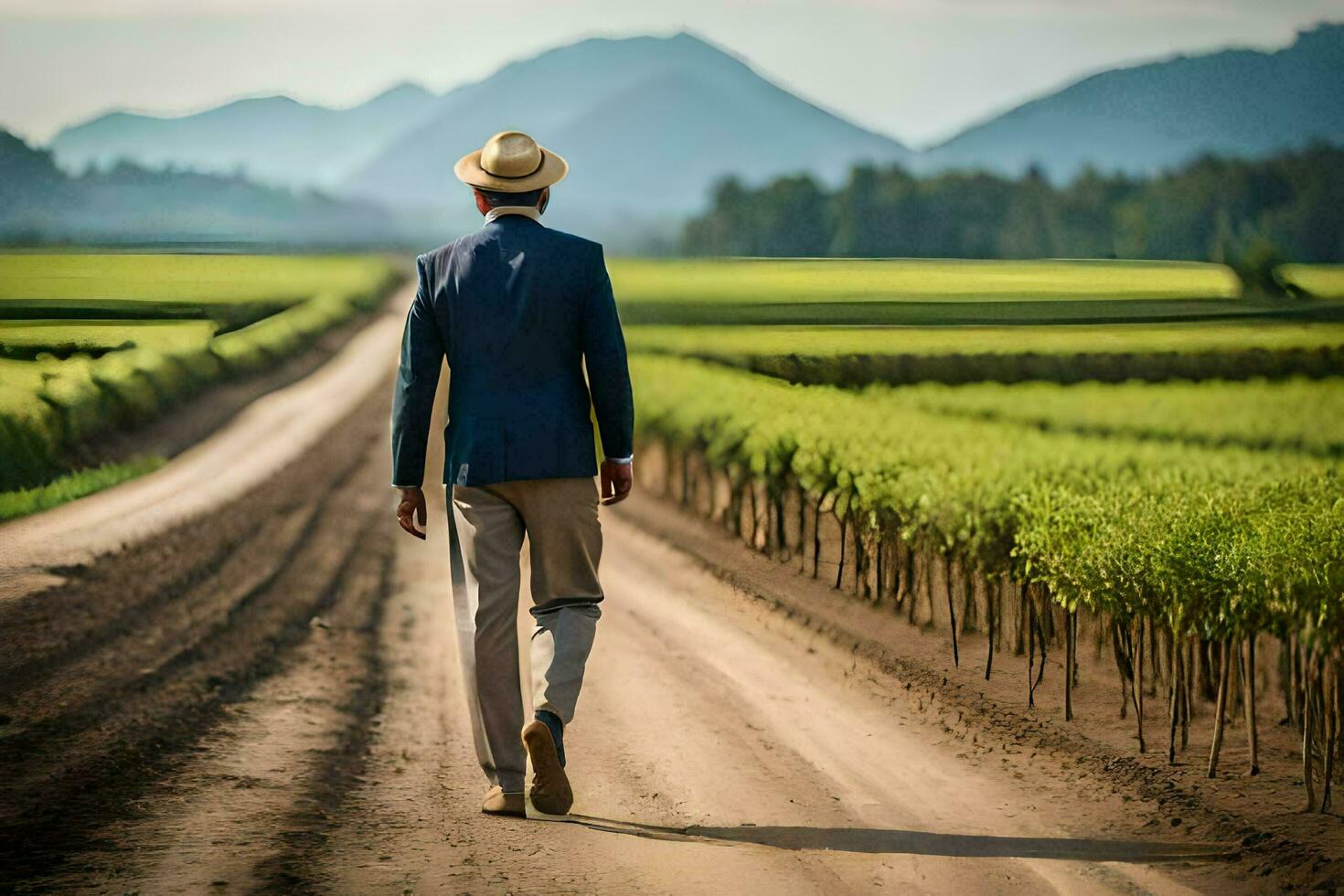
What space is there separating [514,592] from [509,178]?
4.34 ft

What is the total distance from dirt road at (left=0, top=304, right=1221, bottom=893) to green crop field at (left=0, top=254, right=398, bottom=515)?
0.85 m

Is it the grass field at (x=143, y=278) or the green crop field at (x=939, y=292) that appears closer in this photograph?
the grass field at (x=143, y=278)

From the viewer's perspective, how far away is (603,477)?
4.70 metres

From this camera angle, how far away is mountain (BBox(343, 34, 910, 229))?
12.3 meters

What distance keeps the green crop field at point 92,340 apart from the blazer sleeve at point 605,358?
4041 mm

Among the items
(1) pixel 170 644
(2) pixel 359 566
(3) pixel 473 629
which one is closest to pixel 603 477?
(3) pixel 473 629

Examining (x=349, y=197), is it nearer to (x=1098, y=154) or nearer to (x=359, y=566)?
(x=359, y=566)

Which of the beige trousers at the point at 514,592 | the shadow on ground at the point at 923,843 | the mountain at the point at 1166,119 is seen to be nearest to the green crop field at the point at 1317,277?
the mountain at the point at 1166,119

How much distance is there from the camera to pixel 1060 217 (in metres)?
11.9

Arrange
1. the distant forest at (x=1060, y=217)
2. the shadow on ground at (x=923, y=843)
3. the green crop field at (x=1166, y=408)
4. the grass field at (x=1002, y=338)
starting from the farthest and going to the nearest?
the distant forest at (x=1060, y=217), the grass field at (x=1002, y=338), the green crop field at (x=1166, y=408), the shadow on ground at (x=923, y=843)

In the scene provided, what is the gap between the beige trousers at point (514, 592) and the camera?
15.0 feet

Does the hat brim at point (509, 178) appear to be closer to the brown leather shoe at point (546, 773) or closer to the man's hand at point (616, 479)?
the man's hand at point (616, 479)

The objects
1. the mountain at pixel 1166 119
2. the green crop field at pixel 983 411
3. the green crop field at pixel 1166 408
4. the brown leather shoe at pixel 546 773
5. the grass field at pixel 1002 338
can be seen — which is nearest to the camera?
the brown leather shoe at pixel 546 773

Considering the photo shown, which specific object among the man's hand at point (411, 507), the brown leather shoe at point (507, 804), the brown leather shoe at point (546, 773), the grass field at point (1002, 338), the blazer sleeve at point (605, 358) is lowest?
the brown leather shoe at point (507, 804)
